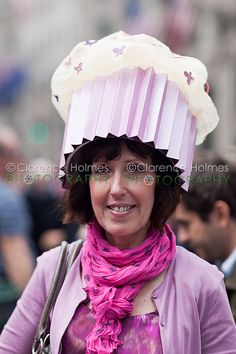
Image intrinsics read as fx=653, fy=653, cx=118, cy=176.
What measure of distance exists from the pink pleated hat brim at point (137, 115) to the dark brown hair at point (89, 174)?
5cm

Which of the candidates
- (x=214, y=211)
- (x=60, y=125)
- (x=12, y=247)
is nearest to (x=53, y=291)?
(x=214, y=211)

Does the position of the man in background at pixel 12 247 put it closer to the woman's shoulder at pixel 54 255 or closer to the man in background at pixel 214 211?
the man in background at pixel 214 211

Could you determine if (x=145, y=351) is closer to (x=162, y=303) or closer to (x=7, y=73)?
(x=162, y=303)

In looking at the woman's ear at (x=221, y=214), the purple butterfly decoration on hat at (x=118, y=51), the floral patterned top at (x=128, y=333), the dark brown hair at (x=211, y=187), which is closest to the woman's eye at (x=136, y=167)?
the purple butterfly decoration on hat at (x=118, y=51)

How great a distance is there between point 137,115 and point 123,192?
10.7 inches

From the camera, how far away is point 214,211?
11.0 ft

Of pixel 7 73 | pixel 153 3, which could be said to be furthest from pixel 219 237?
pixel 7 73

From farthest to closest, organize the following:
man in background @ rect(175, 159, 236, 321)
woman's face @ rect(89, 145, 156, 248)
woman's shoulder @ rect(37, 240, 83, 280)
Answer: man in background @ rect(175, 159, 236, 321), woman's shoulder @ rect(37, 240, 83, 280), woman's face @ rect(89, 145, 156, 248)

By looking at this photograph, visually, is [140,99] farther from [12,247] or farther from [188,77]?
[12,247]

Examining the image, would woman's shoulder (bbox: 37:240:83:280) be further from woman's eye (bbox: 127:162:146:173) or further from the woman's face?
woman's eye (bbox: 127:162:146:173)

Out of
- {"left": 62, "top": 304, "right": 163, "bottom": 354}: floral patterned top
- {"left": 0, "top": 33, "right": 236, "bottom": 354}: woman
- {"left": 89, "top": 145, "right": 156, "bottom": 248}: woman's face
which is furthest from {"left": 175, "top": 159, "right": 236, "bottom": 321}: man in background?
{"left": 62, "top": 304, "right": 163, "bottom": 354}: floral patterned top

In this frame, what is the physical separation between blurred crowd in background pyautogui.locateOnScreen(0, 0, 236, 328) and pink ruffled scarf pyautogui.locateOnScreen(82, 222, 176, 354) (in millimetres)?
415

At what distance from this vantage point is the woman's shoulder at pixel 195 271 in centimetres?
225

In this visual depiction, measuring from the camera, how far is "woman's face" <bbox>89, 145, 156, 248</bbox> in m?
2.29
